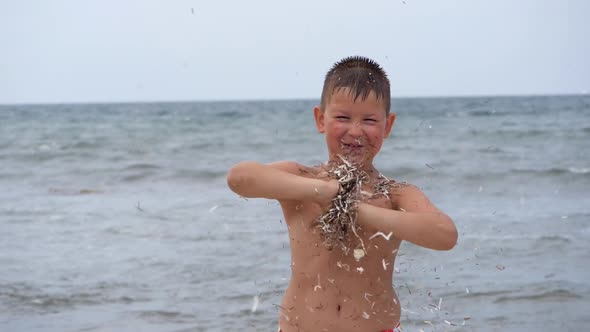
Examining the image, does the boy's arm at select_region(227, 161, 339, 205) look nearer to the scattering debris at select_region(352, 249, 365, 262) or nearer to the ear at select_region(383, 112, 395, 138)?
the scattering debris at select_region(352, 249, 365, 262)

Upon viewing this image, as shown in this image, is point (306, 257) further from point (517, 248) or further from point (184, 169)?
point (184, 169)

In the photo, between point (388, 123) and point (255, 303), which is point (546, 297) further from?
point (388, 123)

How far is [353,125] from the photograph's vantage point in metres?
3.01

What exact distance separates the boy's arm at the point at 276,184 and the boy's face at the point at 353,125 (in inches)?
13.8

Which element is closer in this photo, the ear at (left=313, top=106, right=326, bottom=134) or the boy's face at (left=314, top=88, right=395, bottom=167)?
the boy's face at (left=314, top=88, right=395, bottom=167)

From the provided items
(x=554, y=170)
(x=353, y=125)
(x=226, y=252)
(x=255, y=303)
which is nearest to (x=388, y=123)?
(x=353, y=125)

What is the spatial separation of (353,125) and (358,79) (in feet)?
0.62

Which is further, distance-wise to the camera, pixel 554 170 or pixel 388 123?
pixel 554 170

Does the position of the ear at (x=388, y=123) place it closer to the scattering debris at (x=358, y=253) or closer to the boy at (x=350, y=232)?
the boy at (x=350, y=232)

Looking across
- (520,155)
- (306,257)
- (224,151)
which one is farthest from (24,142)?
(306,257)

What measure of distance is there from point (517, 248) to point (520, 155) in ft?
31.3

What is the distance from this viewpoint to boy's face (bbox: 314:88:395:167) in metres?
3.01

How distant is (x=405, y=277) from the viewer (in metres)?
6.68

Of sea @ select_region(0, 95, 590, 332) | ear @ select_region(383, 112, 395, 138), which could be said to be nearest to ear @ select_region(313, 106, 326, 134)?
ear @ select_region(383, 112, 395, 138)
